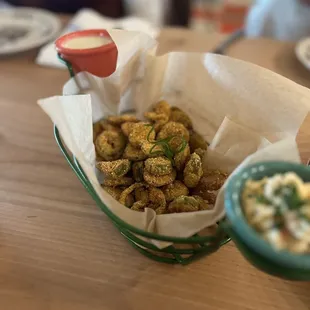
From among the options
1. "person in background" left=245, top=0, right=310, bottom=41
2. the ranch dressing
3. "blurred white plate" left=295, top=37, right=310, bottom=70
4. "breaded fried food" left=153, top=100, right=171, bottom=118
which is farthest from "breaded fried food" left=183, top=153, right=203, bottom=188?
"person in background" left=245, top=0, right=310, bottom=41

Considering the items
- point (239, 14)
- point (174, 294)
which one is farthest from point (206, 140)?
point (239, 14)

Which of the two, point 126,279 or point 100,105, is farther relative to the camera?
point 100,105

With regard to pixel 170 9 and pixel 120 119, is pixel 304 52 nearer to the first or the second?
pixel 120 119

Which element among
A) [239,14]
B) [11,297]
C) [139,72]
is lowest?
[239,14]

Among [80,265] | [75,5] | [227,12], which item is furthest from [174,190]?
[227,12]

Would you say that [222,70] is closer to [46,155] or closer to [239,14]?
[46,155]

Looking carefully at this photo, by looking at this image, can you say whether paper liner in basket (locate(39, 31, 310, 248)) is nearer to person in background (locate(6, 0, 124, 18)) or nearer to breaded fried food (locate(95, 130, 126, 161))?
breaded fried food (locate(95, 130, 126, 161))
